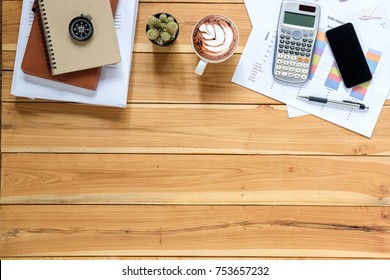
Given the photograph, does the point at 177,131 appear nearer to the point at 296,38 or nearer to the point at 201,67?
the point at 201,67

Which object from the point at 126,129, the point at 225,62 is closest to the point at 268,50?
the point at 225,62

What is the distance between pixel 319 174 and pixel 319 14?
32 cm

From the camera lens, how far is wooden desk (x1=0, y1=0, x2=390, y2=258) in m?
0.87

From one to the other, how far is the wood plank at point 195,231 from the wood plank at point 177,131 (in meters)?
0.12

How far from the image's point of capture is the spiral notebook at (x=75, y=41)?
32.3 inches

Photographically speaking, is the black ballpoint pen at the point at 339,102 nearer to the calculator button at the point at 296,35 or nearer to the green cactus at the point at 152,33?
the calculator button at the point at 296,35

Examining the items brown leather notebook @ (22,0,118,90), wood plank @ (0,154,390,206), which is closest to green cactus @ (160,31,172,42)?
brown leather notebook @ (22,0,118,90)

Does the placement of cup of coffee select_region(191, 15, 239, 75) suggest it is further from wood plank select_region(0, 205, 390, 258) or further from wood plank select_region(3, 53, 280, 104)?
wood plank select_region(0, 205, 390, 258)

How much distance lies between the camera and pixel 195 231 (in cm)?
87

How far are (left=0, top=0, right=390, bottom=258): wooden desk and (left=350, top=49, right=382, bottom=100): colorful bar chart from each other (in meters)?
0.06

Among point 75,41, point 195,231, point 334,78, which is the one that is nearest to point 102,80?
point 75,41

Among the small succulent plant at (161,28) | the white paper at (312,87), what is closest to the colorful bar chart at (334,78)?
the white paper at (312,87)

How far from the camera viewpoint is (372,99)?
879 millimetres

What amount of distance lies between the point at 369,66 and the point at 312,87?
12 centimetres
